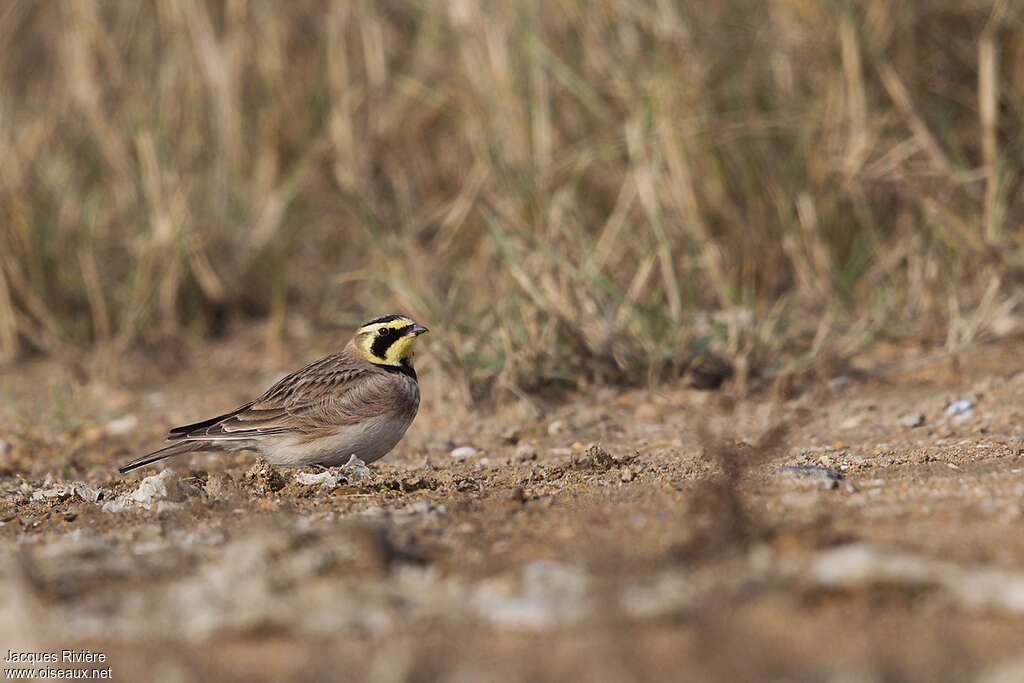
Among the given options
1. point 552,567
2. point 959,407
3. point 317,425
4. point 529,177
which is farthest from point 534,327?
point 552,567

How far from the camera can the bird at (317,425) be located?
4551mm

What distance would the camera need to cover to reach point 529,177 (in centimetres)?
631

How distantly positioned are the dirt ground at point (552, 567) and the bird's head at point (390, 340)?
1.46 feet

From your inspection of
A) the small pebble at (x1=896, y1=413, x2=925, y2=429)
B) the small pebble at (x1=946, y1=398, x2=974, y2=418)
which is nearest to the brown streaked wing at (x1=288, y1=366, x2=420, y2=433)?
the small pebble at (x1=896, y1=413, x2=925, y2=429)

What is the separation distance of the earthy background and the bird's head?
0.44m

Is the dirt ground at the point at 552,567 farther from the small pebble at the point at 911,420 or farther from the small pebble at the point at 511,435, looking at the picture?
the small pebble at the point at 511,435

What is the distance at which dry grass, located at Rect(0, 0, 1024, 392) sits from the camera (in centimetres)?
588

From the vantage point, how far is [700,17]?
7.01 m

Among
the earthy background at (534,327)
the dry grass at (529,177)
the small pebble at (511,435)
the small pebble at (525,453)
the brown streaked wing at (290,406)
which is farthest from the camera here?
the dry grass at (529,177)

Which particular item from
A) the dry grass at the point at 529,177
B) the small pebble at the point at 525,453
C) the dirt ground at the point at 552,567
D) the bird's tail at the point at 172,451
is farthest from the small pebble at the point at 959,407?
the bird's tail at the point at 172,451

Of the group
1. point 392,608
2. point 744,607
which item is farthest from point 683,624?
point 392,608

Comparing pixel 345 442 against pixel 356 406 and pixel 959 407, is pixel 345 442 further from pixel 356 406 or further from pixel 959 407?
pixel 959 407

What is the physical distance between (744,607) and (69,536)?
77.2 inches

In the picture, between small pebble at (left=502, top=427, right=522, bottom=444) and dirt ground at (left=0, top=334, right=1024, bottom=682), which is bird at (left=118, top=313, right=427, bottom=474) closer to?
dirt ground at (left=0, top=334, right=1024, bottom=682)
